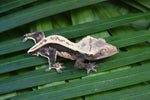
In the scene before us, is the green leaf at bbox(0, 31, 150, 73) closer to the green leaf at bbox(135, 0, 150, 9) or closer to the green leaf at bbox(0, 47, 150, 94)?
the green leaf at bbox(0, 47, 150, 94)

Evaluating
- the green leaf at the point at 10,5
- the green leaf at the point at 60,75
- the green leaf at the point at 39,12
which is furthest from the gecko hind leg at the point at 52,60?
the green leaf at the point at 10,5

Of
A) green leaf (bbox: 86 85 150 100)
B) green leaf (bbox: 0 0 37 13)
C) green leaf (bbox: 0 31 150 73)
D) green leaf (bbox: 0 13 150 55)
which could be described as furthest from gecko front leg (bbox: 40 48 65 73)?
green leaf (bbox: 0 0 37 13)

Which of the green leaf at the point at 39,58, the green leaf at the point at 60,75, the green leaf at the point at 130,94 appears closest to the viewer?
the green leaf at the point at 130,94

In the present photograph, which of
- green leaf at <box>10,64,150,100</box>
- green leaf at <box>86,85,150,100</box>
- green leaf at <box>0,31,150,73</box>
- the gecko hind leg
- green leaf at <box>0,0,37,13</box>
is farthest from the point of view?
green leaf at <box>0,0,37,13</box>

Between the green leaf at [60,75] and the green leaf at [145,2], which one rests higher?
the green leaf at [145,2]

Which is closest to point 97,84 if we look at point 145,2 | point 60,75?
point 60,75

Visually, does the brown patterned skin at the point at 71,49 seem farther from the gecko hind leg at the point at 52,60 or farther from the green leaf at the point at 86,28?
the green leaf at the point at 86,28

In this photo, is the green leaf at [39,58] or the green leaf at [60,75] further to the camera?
the green leaf at [39,58]
